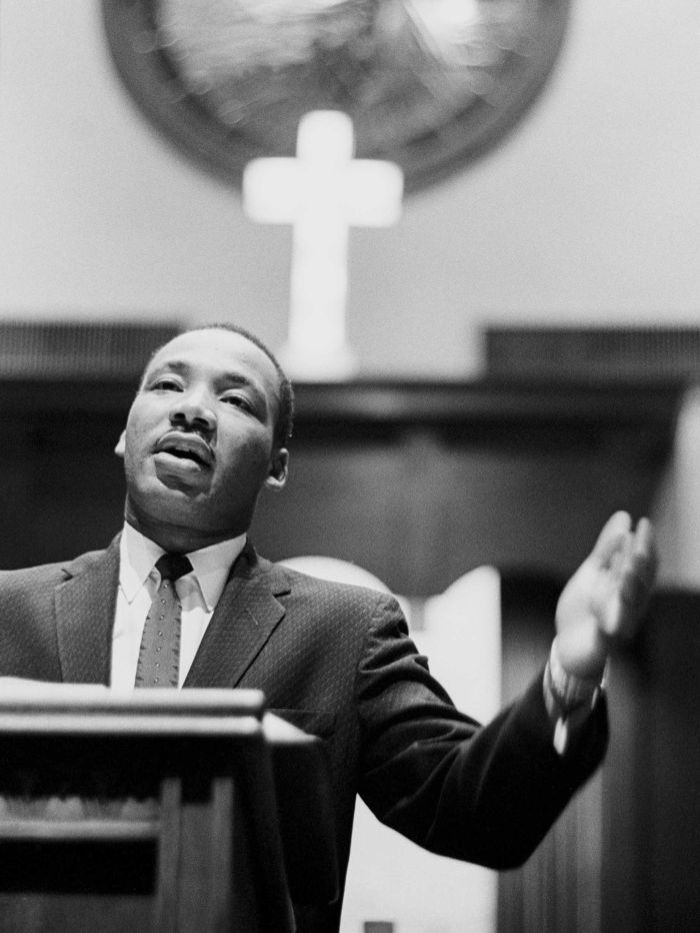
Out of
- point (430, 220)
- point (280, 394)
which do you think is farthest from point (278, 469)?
point (430, 220)

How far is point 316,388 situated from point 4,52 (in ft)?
6.24

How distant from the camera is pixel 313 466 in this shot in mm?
5168

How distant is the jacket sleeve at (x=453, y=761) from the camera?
1873 millimetres

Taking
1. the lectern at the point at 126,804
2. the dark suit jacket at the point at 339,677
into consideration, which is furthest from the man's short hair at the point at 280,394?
the lectern at the point at 126,804

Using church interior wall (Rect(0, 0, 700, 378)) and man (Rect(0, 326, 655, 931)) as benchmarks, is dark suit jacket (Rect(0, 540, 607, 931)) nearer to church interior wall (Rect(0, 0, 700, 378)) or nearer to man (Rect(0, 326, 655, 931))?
man (Rect(0, 326, 655, 931))

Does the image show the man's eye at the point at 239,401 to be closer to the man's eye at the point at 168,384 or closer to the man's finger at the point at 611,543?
the man's eye at the point at 168,384

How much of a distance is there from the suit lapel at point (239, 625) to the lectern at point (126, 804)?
456 millimetres

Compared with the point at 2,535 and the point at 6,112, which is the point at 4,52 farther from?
the point at 2,535

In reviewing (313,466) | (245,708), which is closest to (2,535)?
(313,466)

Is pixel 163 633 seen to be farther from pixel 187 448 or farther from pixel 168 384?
pixel 168 384

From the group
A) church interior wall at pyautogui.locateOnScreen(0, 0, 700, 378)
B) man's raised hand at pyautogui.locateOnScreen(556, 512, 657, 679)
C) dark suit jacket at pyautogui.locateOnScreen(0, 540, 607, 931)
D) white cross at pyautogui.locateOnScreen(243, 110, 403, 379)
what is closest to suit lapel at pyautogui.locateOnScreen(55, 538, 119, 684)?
dark suit jacket at pyautogui.locateOnScreen(0, 540, 607, 931)

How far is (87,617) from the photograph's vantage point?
217 centimetres

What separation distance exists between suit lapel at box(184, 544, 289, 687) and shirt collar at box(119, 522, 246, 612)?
0.02 meters

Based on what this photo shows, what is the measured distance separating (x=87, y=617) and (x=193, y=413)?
322 mm
